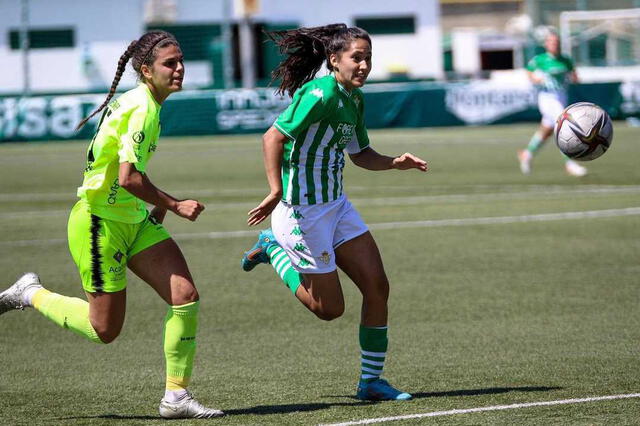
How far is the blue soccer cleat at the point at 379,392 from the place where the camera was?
265 inches

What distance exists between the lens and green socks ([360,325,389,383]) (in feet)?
22.5

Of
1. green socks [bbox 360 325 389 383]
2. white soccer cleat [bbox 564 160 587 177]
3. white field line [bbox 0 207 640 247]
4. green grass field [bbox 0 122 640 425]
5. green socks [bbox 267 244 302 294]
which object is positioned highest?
green socks [bbox 267 244 302 294]

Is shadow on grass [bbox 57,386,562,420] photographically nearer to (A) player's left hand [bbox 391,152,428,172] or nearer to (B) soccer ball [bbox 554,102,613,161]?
(A) player's left hand [bbox 391,152,428,172]

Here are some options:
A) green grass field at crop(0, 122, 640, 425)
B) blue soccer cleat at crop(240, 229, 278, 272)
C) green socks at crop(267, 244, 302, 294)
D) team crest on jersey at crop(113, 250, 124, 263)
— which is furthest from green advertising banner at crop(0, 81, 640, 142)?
team crest on jersey at crop(113, 250, 124, 263)

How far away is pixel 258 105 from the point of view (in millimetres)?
34094

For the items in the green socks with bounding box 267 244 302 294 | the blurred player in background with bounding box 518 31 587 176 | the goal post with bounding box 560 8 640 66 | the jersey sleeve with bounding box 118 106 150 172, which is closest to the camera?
the jersey sleeve with bounding box 118 106 150 172

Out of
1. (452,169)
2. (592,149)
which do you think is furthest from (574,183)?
(592,149)

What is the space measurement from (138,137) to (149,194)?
33 centimetres

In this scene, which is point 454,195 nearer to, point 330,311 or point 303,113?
point 330,311

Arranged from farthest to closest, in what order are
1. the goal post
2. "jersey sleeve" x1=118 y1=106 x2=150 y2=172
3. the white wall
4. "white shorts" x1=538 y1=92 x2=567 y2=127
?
the goal post
the white wall
"white shorts" x1=538 y1=92 x2=567 y2=127
"jersey sleeve" x1=118 y1=106 x2=150 y2=172

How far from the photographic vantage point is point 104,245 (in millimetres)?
6449

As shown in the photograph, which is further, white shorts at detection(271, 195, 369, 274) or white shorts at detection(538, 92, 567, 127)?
white shorts at detection(538, 92, 567, 127)

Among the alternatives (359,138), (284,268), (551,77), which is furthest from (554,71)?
(284,268)

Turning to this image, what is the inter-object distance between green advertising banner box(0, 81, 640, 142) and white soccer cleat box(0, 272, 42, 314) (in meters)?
26.2
